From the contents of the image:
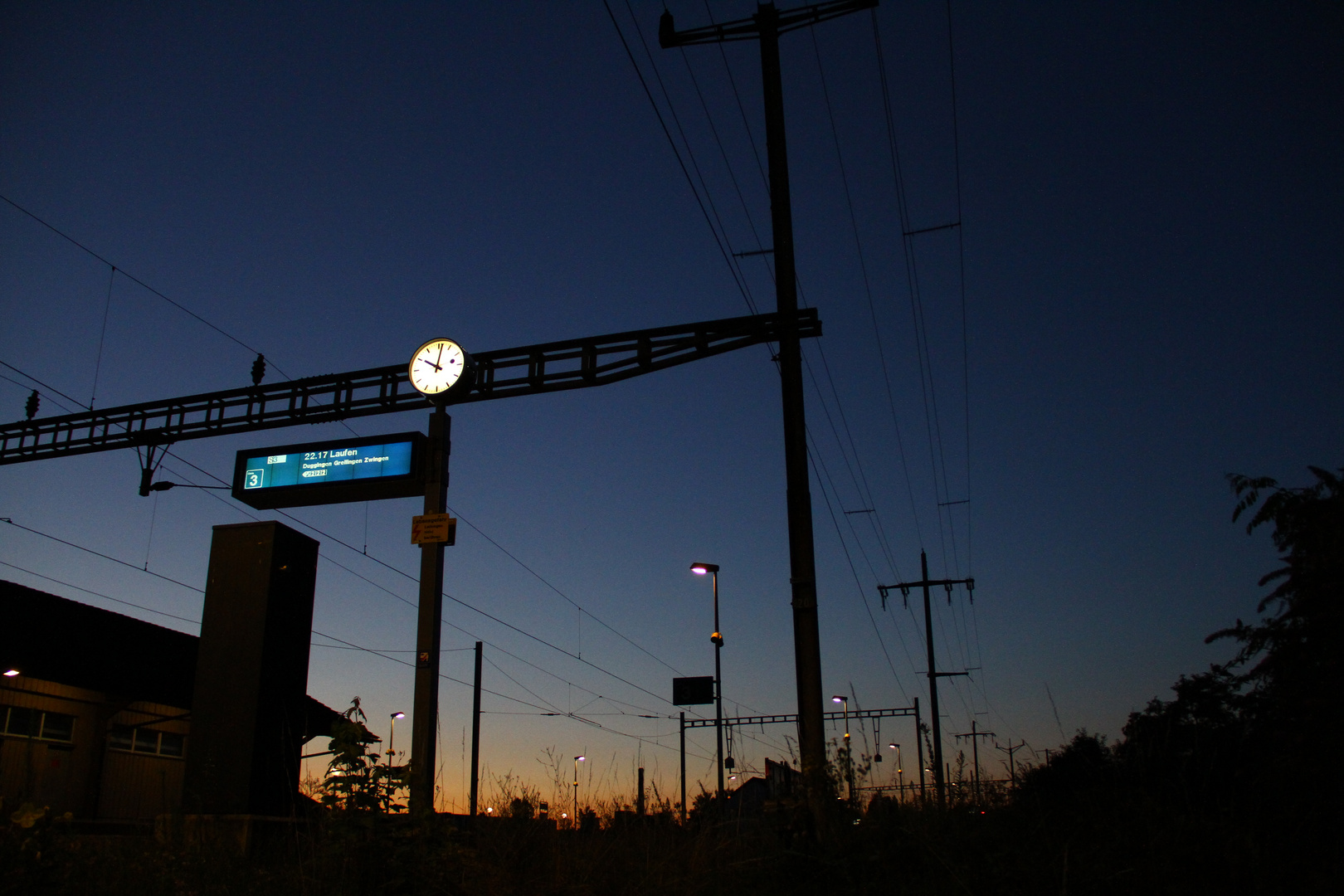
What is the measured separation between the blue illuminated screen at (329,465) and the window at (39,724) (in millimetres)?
11619

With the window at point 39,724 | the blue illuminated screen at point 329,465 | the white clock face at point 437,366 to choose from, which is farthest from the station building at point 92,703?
the white clock face at point 437,366

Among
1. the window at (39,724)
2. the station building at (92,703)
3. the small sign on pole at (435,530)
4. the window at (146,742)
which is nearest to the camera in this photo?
the small sign on pole at (435,530)

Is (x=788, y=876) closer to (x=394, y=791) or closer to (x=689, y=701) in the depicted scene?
(x=394, y=791)

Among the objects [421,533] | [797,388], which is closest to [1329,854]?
[797,388]

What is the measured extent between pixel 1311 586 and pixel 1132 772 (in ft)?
21.4

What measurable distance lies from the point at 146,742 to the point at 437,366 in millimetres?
17976

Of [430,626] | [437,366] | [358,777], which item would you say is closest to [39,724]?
[437,366]

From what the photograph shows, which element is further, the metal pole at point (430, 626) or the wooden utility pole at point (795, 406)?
the wooden utility pole at point (795, 406)

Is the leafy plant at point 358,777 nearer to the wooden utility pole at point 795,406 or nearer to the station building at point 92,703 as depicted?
the wooden utility pole at point 795,406

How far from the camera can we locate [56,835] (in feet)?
Answer: 15.8

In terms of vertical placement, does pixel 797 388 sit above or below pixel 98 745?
above

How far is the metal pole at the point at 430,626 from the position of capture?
23.1ft

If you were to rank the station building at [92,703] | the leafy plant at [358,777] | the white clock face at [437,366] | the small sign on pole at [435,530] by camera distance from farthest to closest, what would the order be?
the station building at [92,703], the white clock face at [437,366], the small sign on pole at [435,530], the leafy plant at [358,777]

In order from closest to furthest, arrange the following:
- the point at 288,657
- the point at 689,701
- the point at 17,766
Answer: the point at 288,657 → the point at 17,766 → the point at 689,701
